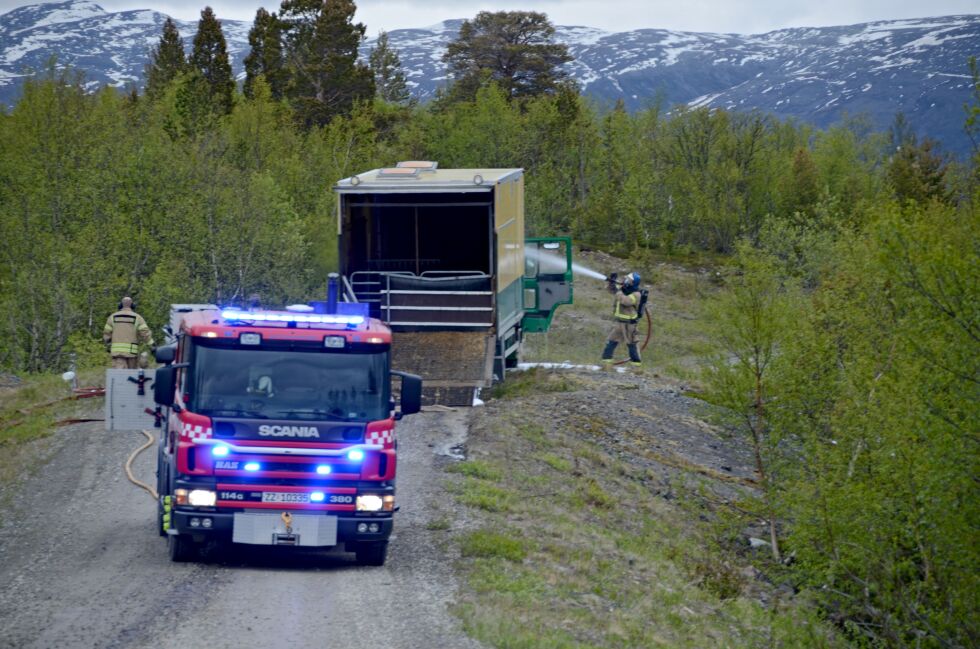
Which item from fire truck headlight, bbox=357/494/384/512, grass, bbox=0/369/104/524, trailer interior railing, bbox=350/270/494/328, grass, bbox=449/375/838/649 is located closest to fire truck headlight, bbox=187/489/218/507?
fire truck headlight, bbox=357/494/384/512

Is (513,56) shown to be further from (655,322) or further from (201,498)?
(201,498)

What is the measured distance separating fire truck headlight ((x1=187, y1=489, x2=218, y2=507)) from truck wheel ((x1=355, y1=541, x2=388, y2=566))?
1.61m

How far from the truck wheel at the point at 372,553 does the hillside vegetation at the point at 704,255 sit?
2541 mm

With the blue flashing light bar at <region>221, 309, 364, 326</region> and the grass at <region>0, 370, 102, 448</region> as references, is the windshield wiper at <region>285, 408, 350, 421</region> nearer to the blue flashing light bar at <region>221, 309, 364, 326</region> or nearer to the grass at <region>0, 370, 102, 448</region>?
the blue flashing light bar at <region>221, 309, 364, 326</region>

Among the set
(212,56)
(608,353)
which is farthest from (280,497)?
(212,56)

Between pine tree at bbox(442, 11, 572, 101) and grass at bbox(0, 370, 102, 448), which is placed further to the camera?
pine tree at bbox(442, 11, 572, 101)

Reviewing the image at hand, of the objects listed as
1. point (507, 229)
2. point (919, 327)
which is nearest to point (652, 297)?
point (507, 229)

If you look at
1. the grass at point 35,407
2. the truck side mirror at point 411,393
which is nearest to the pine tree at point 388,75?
the grass at point 35,407

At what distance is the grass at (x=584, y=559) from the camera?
10953 millimetres

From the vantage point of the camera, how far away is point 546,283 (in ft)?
84.1

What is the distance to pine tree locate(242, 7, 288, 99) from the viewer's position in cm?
6575

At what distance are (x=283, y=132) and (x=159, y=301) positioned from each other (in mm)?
16073

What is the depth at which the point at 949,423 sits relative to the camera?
1457 cm

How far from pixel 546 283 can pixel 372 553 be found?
14.3 metres
